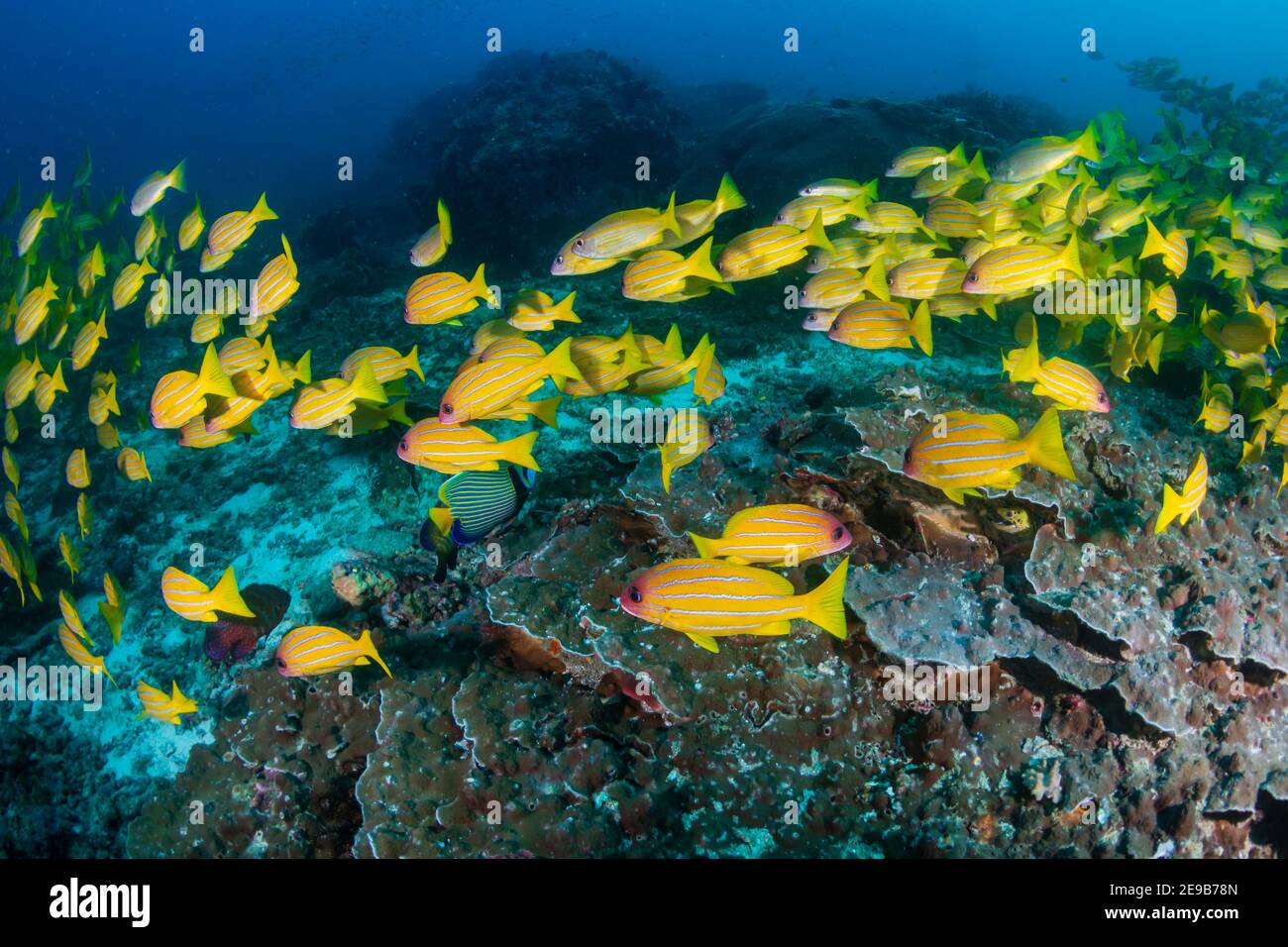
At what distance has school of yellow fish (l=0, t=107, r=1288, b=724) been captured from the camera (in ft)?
9.61

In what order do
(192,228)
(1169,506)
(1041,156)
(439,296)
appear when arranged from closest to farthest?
(1169,506)
(439,296)
(1041,156)
(192,228)

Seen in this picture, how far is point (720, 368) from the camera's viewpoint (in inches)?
202

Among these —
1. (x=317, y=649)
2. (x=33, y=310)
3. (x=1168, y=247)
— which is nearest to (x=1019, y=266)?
(x=1168, y=247)

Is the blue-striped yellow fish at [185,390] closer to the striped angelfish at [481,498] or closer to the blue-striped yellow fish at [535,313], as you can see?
the striped angelfish at [481,498]

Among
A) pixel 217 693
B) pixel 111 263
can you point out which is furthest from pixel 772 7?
pixel 217 693

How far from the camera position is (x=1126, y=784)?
11.5 ft

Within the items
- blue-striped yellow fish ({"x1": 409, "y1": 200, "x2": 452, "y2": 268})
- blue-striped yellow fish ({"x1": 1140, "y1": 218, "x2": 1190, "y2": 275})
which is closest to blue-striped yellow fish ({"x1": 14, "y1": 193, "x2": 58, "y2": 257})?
blue-striped yellow fish ({"x1": 409, "y1": 200, "x2": 452, "y2": 268})

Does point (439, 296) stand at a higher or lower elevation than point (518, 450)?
higher

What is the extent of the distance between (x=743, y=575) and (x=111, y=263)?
13.1 meters
